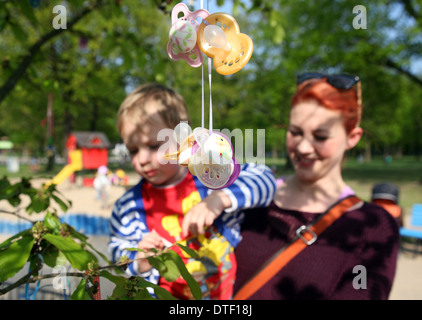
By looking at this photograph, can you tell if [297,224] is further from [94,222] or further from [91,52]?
[91,52]

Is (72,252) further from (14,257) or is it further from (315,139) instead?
(315,139)

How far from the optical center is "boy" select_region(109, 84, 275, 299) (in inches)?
44.3

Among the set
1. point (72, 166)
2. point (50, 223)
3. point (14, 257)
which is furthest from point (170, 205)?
point (72, 166)

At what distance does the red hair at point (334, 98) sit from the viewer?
1465mm

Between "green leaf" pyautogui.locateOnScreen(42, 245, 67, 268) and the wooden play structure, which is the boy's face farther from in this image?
the wooden play structure

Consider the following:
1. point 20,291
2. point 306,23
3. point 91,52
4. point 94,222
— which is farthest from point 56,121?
point 20,291

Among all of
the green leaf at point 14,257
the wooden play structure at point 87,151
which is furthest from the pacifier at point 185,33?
the wooden play structure at point 87,151

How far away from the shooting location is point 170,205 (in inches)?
53.0

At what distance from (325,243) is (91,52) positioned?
19.9m

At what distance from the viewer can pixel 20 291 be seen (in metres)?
1.58

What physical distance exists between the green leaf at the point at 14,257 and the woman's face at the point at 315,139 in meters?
1.15

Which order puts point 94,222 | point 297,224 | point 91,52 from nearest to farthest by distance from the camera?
1. point 297,224
2. point 94,222
3. point 91,52

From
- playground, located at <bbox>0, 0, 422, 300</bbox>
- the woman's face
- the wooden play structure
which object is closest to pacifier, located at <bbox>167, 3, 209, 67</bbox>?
playground, located at <bbox>0, 0, 422, 300</bbox>

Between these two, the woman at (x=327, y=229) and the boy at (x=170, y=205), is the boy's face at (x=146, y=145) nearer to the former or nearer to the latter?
the boy at (x=170, y=205)
